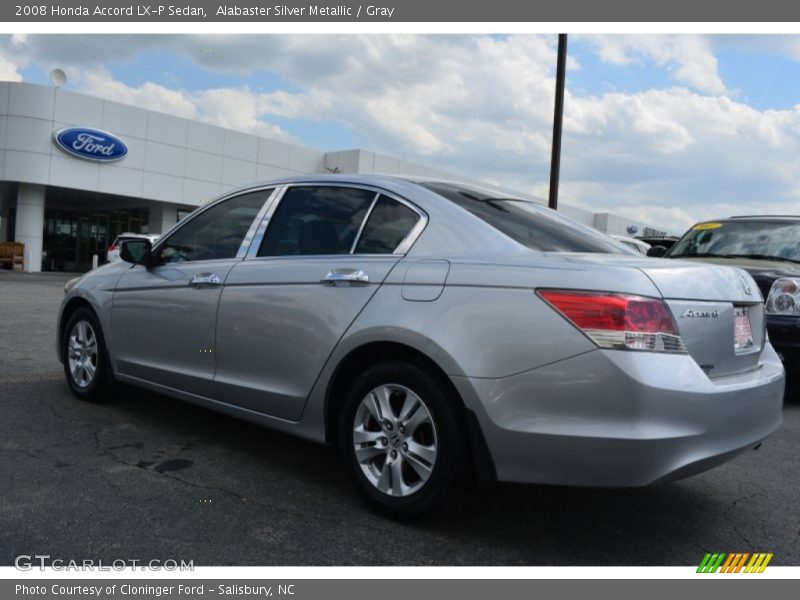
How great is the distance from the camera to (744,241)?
7.41 meters

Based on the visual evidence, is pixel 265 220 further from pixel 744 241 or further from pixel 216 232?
pixel 744 241

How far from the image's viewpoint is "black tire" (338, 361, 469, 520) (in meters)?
2.95

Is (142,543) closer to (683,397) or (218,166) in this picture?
(683,397)

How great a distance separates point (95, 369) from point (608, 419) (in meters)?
3.92

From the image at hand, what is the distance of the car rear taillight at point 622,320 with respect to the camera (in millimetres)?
2676

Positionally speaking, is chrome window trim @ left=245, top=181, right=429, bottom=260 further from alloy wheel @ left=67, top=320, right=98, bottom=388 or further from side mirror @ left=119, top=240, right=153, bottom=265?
alloy wheel @ left=67, top=320, right=98, bottom=388

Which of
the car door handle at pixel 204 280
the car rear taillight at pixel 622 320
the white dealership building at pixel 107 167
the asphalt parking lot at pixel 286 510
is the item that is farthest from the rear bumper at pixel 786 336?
the white dealership building at pixel 107 167

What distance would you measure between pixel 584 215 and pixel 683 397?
5628 centimetres

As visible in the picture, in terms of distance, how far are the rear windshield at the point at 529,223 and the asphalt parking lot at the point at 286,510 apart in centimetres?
130

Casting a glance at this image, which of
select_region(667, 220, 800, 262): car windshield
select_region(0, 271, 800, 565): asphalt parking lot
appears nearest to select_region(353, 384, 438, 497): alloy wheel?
select_region(0, 271, 800, 565): asphalt parking lot

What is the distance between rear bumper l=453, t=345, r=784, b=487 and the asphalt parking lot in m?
0.47

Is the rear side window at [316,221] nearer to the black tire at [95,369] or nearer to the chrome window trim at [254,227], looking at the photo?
the chrome window trim at [254,227]

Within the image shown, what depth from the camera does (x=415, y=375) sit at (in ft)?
10.1

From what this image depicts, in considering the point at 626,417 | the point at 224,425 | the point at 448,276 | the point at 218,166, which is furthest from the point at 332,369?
the point at 218,166
